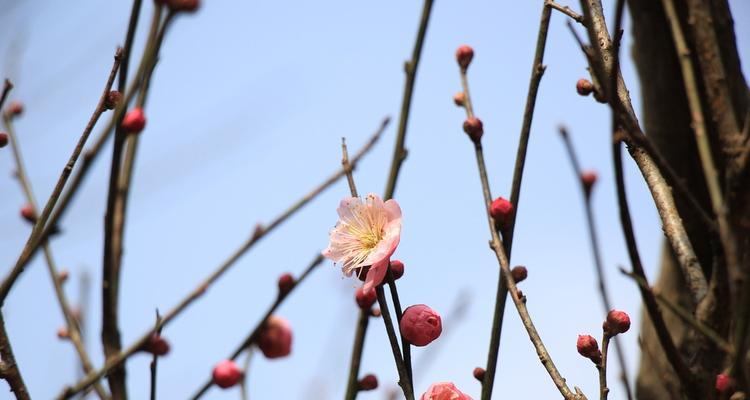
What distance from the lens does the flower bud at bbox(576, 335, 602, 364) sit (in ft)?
4.00

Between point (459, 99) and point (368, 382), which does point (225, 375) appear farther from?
point (459, 99)

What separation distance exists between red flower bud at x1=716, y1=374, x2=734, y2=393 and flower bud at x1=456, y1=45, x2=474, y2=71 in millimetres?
787

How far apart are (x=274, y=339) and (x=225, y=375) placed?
105 millimetres

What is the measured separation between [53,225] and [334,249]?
2.49ft

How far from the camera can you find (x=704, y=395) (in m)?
0.97

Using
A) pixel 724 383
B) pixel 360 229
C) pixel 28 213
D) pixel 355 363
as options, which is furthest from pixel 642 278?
pixel 28 213

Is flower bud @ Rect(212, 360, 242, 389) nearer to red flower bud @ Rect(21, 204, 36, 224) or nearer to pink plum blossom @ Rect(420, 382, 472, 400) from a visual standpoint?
pink plum blossom @ Rect(420, 382, 472, 400)

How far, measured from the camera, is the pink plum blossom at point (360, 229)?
1293 mm

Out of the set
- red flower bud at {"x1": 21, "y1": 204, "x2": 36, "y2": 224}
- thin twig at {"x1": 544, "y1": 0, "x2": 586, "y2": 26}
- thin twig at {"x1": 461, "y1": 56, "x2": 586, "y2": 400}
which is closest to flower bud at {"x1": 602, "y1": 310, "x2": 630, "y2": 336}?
thin twig at {"x1": 461, "y1": 56, "x2": 586, "y2": 400}

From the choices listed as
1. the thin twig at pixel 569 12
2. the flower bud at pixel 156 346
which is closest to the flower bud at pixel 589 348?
the thin twig at pixel 569 12

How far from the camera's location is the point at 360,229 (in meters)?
1.47

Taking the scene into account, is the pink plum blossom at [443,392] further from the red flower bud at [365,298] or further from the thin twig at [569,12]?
the thin twig at [569,12]

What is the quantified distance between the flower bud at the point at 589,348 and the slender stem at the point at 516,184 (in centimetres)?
17

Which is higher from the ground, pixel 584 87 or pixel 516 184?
pixel 584 87
